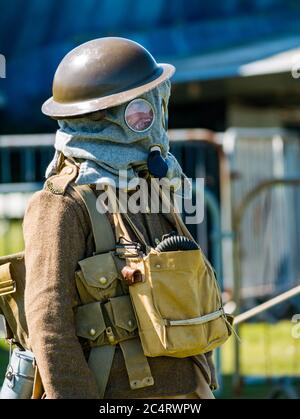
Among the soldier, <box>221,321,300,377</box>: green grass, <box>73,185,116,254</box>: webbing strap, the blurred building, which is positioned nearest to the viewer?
the soldier

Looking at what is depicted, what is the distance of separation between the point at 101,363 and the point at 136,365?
0.35ft

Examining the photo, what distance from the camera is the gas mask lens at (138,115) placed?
11.2 feet

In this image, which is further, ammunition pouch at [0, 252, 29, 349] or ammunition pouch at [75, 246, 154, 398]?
ammunition pouch at [0, 252, 29, 349]

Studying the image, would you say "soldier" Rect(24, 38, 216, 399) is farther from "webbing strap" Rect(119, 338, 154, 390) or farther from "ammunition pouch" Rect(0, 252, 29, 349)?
"ammunition pouch" Rect(0, 252, 29, 349)

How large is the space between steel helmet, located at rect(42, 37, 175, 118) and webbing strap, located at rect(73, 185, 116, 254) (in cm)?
→ 26

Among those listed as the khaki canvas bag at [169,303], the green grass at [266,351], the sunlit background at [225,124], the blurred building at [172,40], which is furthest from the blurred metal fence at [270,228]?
the khaki canvas bag at [169,303]

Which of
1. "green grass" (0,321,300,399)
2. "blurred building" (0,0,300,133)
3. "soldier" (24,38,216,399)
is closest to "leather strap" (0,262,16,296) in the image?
"soldier" (24,38,216,399)

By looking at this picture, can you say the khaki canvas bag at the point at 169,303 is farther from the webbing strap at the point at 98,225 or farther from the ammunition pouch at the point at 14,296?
the ammunition pouch at the point at 14,296

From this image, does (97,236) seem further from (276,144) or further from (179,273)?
(276,144)

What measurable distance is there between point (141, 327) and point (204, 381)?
318 mm

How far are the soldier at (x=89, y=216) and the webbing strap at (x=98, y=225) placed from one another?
0.01m

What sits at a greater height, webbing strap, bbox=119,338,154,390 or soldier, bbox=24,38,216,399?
soldier, bbox=24,38,216,399

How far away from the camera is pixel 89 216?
3.31 m

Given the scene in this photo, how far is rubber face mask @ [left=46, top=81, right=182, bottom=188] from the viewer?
11.1 ft
